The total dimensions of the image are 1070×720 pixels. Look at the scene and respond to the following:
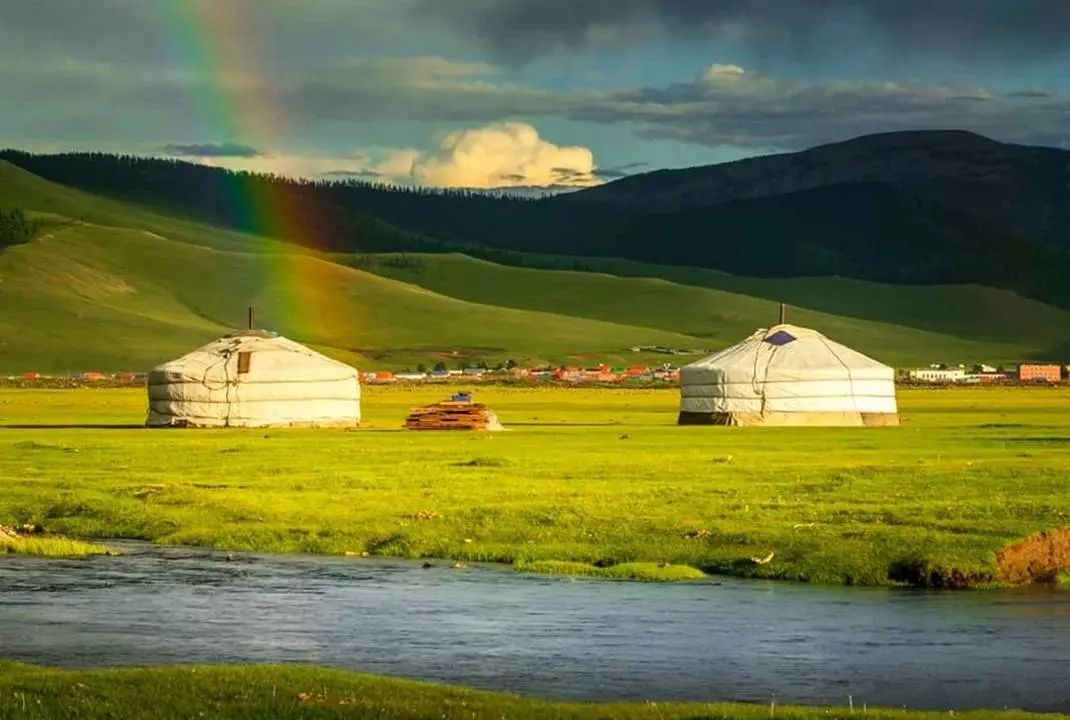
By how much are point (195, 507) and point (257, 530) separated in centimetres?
327

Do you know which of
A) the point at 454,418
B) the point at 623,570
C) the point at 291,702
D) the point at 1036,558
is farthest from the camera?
the point at 454,418

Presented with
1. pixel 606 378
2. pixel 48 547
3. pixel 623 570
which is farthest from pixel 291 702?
pixel 606 378

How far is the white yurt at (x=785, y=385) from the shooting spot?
232 feet

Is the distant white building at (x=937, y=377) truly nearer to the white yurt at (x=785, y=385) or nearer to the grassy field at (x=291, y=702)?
the white yurt at (x=785, y=385)

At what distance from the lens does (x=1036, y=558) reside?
28.3 metres

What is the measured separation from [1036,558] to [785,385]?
42911 millimetres

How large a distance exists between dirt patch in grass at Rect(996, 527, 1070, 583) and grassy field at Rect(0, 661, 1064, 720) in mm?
10215

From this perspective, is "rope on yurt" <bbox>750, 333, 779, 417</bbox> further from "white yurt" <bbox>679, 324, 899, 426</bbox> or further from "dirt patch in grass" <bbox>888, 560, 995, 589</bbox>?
"dirt patch in grass" <bbox>888, 560, 995, 589</bbox>

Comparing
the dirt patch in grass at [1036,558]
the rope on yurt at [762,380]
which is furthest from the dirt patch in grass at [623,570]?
the rope on yurt at [762,380]

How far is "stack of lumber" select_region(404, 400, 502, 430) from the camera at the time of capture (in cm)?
6681

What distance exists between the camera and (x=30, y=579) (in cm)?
2778

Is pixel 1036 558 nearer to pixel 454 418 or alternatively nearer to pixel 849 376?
pixel 454 418

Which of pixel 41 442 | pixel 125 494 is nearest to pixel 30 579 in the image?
pixel 125 494

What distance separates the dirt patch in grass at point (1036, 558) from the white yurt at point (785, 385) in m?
41.7
